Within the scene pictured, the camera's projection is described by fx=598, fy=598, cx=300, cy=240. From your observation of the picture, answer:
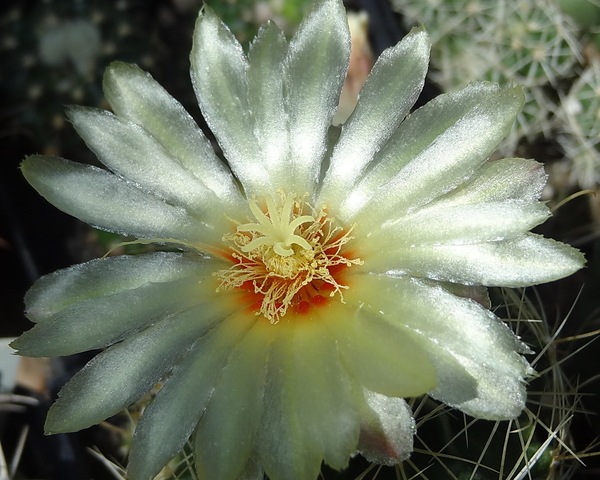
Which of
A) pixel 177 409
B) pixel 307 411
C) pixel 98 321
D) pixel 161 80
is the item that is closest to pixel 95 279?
pixel 98 321

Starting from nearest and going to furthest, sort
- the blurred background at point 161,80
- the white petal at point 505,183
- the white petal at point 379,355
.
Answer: the white petal at point 379,355 → the white petal at point 505,183 → the blurred background at point 161,80

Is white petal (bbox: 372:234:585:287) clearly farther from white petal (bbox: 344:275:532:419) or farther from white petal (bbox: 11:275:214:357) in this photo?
white petal (bbox: 11:275:214:357)

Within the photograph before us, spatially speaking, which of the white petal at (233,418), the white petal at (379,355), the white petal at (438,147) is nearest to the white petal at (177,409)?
the white petal at (233,418)

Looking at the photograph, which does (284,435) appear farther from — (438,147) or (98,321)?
(438,147)

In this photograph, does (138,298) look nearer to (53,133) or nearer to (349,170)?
(349,170)

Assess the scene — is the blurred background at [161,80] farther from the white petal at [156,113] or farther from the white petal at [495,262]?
the white petal at [156,113]
